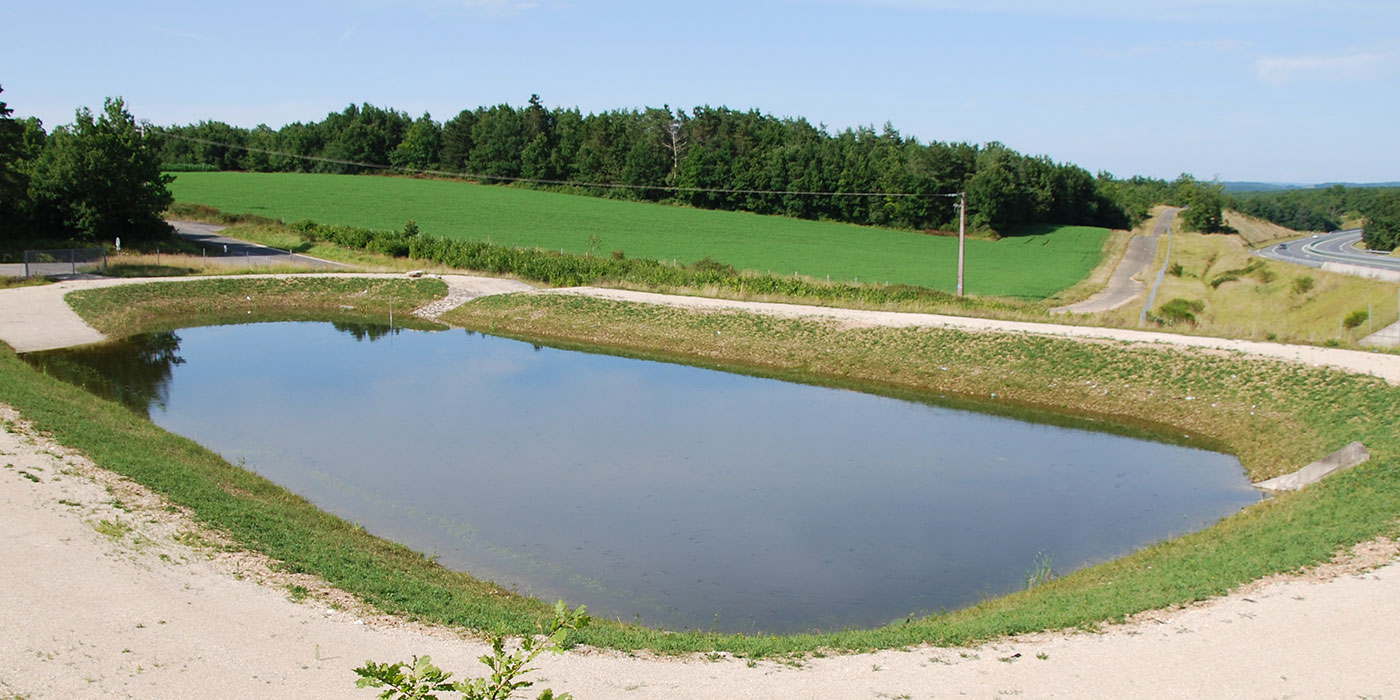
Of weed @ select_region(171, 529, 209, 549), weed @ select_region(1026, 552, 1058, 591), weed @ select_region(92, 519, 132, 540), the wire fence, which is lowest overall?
weed @ select_region(1026, 552, 1058, 591)

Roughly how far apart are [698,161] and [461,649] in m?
81.8

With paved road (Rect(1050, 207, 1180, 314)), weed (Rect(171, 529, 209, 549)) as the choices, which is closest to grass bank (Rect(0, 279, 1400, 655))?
weed (Rect(171, 529, 209, 549))

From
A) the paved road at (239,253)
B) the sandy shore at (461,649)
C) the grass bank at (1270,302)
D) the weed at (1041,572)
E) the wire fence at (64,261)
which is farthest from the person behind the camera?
the paved road at (239,253)

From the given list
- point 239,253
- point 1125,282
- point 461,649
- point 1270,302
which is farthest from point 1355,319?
point 239,253

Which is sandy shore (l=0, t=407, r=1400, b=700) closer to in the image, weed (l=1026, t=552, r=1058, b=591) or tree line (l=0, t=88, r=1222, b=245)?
weed (l=1026, t=552, r=1058, b=591)

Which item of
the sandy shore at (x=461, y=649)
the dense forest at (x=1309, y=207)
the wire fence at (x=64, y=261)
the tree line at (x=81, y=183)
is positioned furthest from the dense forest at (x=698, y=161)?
the sandy shore at (x=461, y=649)

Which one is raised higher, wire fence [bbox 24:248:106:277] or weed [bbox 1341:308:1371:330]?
wire fence [bbox 24:248:106:277]

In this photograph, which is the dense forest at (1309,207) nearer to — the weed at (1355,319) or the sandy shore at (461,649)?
the weed at (1355,319)

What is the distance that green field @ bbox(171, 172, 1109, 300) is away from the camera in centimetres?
5697

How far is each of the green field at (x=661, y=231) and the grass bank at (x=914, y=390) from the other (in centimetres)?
1895

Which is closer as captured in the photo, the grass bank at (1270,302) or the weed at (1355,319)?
the grass bank at (1270,302)

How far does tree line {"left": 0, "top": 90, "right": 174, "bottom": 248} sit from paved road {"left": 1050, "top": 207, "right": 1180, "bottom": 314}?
42.7 meters

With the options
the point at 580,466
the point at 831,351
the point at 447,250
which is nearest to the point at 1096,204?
the point at 447,250

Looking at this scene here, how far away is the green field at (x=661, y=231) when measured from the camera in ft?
187
